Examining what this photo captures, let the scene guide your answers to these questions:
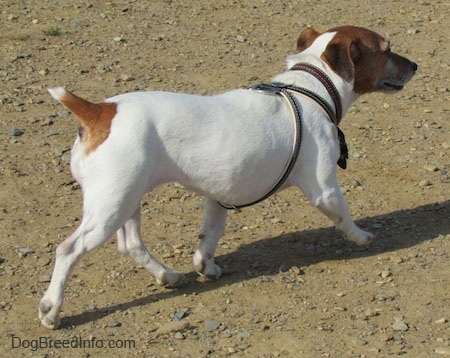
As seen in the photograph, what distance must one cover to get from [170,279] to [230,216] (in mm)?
1088

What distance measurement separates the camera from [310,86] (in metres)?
6.07

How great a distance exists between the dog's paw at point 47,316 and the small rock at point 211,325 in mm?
806

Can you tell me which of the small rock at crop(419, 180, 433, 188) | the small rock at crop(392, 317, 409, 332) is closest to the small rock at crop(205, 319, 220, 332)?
the small rock at crop(392, 317, 409, 332)

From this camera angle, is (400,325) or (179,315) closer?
(400,325)

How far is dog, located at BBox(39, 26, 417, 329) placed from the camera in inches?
209

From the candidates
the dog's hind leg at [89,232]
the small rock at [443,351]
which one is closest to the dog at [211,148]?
the dog's hind leg at [89,232]

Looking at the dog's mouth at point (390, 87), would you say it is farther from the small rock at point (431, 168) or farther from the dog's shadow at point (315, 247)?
the small rock at point (431, 168)

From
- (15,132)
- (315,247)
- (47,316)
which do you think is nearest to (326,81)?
(315,247)

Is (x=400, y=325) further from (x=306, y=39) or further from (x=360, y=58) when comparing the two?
(x=306, y=39)

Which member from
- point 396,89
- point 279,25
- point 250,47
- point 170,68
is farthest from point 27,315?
point 279,25

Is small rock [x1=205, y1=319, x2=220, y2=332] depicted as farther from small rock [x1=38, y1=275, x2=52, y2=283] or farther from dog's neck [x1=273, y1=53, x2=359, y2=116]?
dog's neck [x1=273, y1=53, x2=359, y2=116]

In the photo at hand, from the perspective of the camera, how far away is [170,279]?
5.93 metres

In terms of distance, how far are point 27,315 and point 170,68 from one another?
4183 mm

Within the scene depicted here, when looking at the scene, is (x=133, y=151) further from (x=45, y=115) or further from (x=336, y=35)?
(x=45, y=115)
